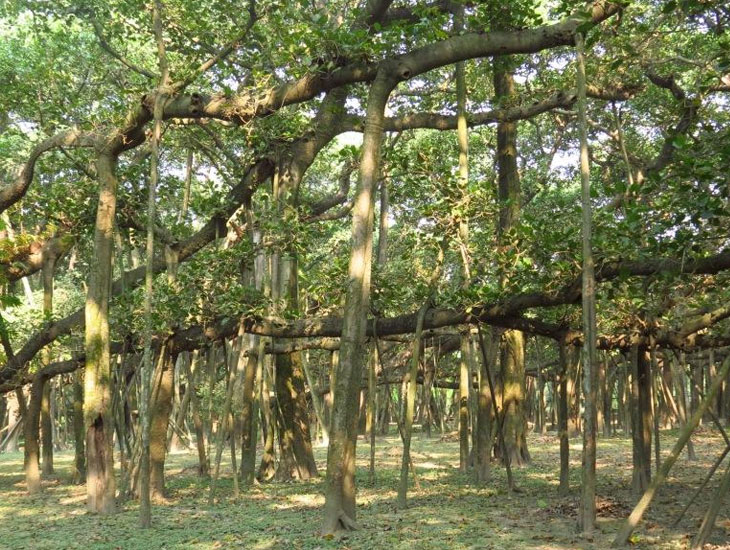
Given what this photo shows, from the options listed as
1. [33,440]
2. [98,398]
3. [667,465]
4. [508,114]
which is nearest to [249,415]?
[98,398]

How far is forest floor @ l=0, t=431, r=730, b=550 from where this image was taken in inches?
242

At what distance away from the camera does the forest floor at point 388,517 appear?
6156 millimetres

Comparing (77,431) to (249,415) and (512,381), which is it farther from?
(512,381)

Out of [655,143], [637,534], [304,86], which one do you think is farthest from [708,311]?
[655,143]

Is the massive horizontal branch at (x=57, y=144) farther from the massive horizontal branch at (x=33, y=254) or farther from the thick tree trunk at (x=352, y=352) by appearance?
the thick tree trunk at (x=352, y=352)

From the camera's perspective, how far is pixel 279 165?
1087cm

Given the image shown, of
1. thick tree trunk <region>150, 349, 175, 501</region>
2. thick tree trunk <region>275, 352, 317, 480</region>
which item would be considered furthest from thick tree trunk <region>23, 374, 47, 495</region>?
thick tree trunk <region>275, 352, 317, 480</region>

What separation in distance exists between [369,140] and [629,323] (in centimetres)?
374

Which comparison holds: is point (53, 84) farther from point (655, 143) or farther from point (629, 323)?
point (655, 143)

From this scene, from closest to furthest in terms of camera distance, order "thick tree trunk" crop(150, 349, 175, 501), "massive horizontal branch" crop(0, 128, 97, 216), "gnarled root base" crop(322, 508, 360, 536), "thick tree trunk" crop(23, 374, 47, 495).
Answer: "gnarled root base" crop(322, 508, 360, 536) → "massive horizontal branch" crop(0, 128, 97, 216) → "thick tree trunk" crop(150, 349, 175, 501) → "thick tree trunk" crop(23, 374, 47, 495)

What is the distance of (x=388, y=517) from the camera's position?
24.5 feet

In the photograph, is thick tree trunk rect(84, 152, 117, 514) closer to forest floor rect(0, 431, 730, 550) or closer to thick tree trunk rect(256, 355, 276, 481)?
forest floor rect(0, 431, 730, 550)

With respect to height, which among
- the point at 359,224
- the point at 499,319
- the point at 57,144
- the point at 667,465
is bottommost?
the point at 667,465

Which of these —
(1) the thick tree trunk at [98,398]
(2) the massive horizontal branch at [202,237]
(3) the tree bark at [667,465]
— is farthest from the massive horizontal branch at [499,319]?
(2) the massive horizontal branch at [202,237]
